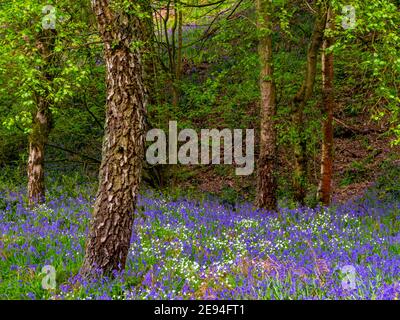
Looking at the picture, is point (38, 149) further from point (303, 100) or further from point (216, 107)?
point (303, 100)

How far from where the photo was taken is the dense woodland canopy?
6.39 meters

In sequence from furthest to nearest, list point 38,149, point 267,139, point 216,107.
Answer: point 216,107
point 38,149
point 267,139

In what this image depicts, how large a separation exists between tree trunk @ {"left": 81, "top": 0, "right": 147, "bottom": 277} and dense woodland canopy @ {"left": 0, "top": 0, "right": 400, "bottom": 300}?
15 mm

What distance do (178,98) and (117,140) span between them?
7.97 meters

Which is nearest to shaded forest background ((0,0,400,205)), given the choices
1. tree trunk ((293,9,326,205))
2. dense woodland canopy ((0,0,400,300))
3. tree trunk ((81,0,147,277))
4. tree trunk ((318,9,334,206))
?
dense woodland canopy ((0,0,400,300))

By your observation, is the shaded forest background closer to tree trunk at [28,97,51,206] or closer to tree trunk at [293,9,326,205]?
tree trunk at [293,9,326,205]

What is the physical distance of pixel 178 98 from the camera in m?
14.1

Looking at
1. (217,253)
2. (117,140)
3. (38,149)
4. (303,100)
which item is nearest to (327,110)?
(303,100)

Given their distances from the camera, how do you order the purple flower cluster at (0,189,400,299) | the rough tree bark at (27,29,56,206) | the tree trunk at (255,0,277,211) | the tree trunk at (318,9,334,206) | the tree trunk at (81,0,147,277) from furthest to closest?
the rough tree bark at (27,29,56,206) → the tree trunk at (318,9,334,206) → the tree trunk at (255,0,277,211) → the tree trunk at (81,0,147,277) → the purple flower cluster at (0,189,400,299)

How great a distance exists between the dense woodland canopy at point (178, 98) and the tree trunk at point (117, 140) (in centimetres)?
1

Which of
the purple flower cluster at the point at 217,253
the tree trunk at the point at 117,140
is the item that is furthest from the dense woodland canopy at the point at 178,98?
the purple flower cluster at the point at 217,253

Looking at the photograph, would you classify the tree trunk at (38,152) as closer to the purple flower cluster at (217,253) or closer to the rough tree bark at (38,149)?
the rough tree bark at (38,149)

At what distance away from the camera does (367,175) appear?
52.5 feet

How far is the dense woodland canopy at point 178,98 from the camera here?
6.39 metres
